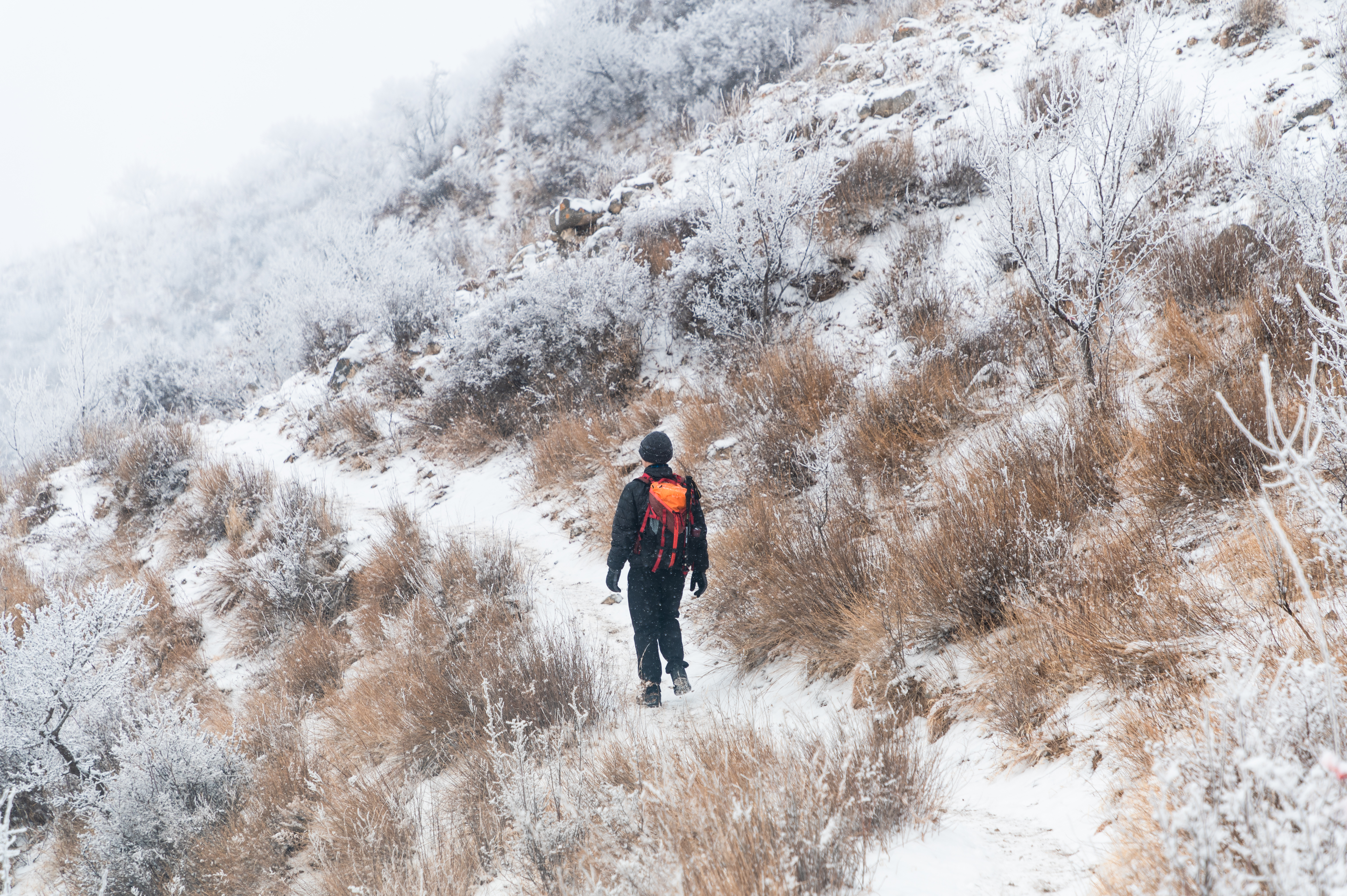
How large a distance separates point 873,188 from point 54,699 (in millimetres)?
9582

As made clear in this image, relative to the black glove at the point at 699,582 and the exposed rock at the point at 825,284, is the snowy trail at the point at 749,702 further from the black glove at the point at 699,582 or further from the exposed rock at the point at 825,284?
the exposed rock at the point at 825,284

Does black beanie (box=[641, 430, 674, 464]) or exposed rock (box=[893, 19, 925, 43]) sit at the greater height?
exposed rock (box=[893, 19, 925, 43])

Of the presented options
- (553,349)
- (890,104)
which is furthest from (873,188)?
(553,349)

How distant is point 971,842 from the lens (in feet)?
6.73

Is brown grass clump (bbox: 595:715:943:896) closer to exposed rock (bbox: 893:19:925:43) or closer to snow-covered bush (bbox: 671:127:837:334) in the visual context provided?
snow-covered bush (bbox: 671:127:837:334)

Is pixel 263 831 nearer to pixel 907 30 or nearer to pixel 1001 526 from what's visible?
pixel 1001 526

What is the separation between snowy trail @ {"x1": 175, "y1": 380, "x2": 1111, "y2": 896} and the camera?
6.23 feet

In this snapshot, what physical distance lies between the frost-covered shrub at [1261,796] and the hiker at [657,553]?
263 cm

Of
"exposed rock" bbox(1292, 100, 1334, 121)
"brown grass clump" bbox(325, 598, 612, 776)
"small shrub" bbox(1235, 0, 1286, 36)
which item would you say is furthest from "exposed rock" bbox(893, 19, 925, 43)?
"brown grass clump" bbox(325, 598, 612, 776)

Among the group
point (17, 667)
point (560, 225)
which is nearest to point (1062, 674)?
point (17, 667)

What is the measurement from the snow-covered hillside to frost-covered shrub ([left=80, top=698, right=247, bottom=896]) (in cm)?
3

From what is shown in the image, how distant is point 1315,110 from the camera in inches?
246

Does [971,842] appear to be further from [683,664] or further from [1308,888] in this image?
[683,664]

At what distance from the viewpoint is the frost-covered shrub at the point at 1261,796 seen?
1091 millimetres
